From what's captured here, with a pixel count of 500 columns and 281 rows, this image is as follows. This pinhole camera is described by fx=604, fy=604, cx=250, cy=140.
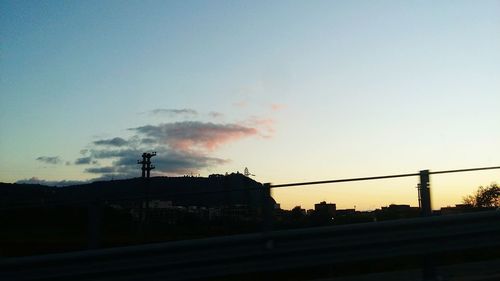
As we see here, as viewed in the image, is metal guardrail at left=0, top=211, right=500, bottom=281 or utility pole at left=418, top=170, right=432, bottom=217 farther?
utility pole at left=418, top=170, right=432, bottom=217

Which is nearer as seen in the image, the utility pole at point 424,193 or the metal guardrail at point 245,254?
the metal guardrail at point 245,254

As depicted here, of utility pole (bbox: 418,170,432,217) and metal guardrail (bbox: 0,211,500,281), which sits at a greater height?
utility pole (bbox: 418,170,432,217)

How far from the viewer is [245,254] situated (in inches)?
256

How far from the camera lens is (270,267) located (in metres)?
6.46

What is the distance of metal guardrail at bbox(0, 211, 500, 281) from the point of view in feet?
20.9

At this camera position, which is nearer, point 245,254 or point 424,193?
point 245,254

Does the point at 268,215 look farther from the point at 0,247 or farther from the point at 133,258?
the point at 0,247

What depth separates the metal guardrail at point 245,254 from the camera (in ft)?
20.9

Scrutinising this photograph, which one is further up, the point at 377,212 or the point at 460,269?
the point at 377,212

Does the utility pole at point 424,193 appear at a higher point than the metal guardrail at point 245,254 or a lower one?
higher

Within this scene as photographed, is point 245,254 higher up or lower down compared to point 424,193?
lower down

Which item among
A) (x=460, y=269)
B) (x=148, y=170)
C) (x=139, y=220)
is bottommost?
(x=460, y=269)

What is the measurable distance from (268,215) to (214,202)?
1142 millimetres

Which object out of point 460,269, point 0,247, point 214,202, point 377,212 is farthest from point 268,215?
point 0,247
